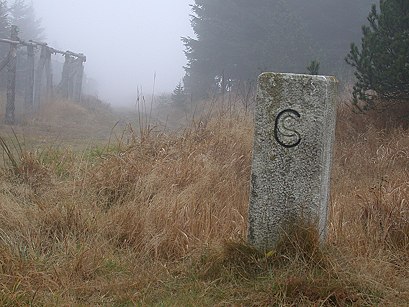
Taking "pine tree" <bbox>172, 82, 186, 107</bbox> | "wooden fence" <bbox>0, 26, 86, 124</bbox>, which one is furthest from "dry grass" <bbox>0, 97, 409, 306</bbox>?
"pine tree" <bbox>172, 82, 186, 107</bbox>

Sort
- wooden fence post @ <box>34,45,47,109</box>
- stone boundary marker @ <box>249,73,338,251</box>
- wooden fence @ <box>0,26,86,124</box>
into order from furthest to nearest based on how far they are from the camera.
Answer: wooden fence post @ <box>34,45,47,109</box>, wooden fence @ <box>0,26,86,124</box>, stone boundary marker @ <box>249,73,338,251</box>

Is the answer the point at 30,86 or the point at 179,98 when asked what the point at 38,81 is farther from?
the point at 179,98

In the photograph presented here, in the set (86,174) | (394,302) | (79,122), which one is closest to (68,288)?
(394,302)

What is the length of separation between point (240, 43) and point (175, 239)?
18.6 m

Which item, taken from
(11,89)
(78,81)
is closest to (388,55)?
(11,89)

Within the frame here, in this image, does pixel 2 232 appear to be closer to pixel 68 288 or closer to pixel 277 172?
pixel 68 288

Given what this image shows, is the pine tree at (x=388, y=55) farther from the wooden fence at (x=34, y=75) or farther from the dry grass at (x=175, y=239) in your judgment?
the wooden fence at (x=34, y=75)

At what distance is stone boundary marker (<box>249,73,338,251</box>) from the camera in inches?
123

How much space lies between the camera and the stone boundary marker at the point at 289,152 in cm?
313

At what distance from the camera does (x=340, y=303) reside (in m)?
2.76

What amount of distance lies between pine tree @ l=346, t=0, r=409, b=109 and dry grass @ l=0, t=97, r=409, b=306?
2.60m

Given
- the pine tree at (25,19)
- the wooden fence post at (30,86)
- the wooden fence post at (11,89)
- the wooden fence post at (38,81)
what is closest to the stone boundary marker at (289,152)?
the wooden fence post at (11,89)

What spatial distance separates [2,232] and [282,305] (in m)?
2.07

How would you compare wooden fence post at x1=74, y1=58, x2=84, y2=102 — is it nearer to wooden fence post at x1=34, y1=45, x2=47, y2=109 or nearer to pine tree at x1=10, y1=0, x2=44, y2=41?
wooden fence post at x1=34, y1=45, x2=47, y2=109
